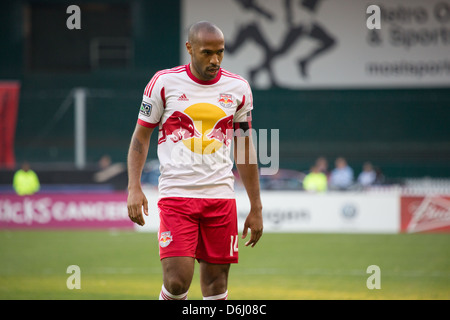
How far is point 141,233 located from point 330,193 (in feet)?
15.4

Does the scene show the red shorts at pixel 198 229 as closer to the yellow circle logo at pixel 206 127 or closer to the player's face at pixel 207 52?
the yellow circle logo at pixel 206 127

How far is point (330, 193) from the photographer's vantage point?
17266 mm

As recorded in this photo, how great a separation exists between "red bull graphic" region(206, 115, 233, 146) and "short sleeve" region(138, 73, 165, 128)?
39cm

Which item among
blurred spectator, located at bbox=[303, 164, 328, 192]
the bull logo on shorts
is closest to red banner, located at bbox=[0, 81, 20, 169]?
blurred spectator, located at bbox=[303, 164, 328, 192]

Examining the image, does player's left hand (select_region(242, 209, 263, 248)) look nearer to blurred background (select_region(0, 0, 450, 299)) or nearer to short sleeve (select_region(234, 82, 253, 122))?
short sleeve (select_region(234, 82, 253, 122))

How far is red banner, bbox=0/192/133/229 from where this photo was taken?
17672mm

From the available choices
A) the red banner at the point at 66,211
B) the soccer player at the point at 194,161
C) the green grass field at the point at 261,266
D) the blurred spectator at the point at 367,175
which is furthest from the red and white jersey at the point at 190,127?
the blurred spectator at the point at 367,175

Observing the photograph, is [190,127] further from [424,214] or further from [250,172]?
[424,214]

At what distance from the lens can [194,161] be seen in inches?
198

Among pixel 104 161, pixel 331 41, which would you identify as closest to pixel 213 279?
pixel 104 161

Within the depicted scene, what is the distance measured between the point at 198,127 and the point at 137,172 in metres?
0.54

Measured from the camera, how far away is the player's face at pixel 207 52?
4.87 m

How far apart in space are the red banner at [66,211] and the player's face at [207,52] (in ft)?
42.5
